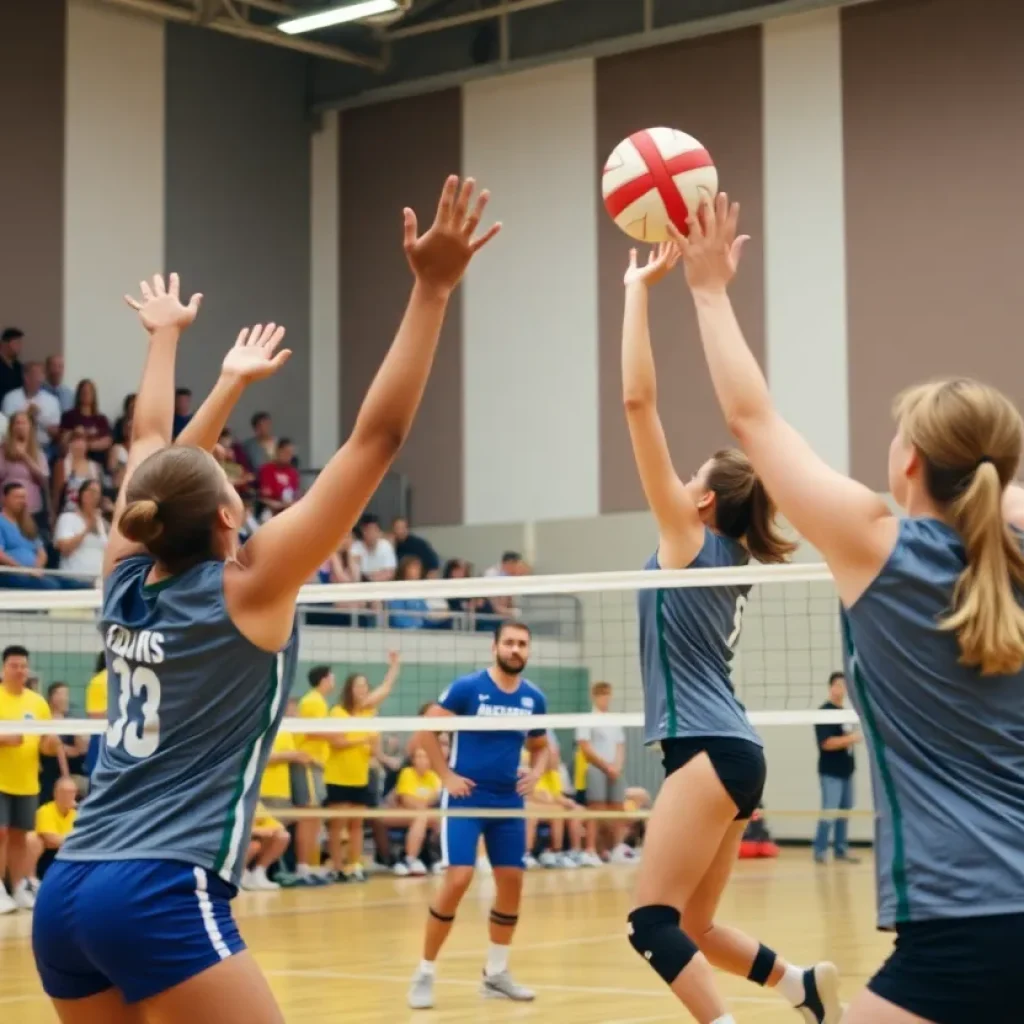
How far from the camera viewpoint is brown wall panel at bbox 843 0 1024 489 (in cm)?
1877

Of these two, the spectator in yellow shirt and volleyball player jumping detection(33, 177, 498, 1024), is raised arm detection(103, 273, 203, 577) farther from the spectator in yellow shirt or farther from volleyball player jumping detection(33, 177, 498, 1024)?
the spectator in yellow shirt

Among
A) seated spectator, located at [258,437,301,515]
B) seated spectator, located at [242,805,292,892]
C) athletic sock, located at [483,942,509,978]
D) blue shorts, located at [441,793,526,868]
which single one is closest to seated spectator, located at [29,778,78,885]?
seated spectator, located at [242,805,292,892]

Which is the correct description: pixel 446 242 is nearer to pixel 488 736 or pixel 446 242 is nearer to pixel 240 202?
pixel 488 736

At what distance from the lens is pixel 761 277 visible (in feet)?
66.4

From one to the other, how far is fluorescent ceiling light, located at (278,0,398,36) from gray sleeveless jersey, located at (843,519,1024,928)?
17280 millimetres

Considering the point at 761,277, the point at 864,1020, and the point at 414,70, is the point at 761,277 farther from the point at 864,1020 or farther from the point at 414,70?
the point at 864,1020

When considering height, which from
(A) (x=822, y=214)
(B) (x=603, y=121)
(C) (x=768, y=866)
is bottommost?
(C) (x=768, y=866)

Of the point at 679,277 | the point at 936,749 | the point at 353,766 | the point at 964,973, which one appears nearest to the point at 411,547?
the point at 679,277

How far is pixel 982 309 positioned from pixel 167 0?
10039 mm

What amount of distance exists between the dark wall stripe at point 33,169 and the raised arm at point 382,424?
17013 millimetres

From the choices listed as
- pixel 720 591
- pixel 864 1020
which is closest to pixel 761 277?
pixel 720 591

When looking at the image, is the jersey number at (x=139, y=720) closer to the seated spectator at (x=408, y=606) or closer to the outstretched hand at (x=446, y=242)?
the outstretched hand at (x=446, y=242)

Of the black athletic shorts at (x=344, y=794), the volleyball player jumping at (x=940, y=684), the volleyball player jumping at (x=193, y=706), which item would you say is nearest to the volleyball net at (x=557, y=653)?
the black athletic shorts at (x=344, y=794)

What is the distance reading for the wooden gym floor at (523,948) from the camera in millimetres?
7918
